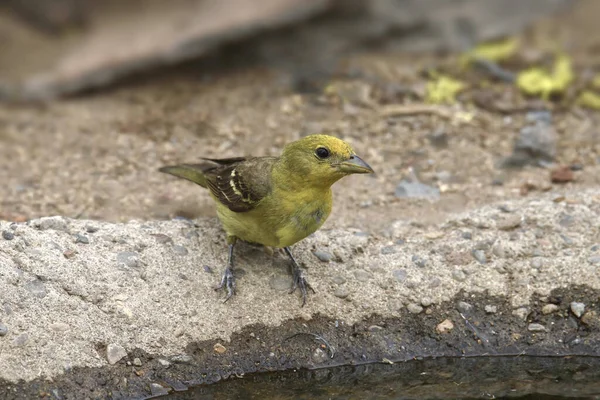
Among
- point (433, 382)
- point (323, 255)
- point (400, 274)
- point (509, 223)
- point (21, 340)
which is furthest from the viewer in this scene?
point (509, 223)

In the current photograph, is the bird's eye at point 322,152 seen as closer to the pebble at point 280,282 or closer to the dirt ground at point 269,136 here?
the pebble at point 280,282

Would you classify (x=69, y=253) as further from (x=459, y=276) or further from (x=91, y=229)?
(x=459, y=276)

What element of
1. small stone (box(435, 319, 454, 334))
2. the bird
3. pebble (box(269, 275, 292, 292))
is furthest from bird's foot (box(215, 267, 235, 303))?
small stone (box(435, 319, 454, 334))

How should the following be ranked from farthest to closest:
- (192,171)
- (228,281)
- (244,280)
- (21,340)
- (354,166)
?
(192,171) → (244,280) → (228,281) → (354,166) → (21,340)

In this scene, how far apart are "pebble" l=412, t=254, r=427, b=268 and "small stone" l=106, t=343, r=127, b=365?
2.19 m

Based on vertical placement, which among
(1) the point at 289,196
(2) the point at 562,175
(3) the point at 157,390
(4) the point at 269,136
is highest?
(4) the point at 269,136

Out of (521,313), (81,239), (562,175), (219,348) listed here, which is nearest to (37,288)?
(81,239)

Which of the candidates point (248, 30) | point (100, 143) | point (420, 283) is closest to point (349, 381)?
point (420, 283)

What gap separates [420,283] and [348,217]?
117 cm

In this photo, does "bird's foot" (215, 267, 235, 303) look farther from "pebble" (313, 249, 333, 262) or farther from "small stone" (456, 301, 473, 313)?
"small stone" (456, 301, 473, 313)

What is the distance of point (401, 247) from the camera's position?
6.46 metres

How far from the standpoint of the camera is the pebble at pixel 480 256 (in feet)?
20.7

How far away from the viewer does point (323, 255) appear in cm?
641

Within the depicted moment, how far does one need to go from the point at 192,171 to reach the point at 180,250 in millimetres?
969
